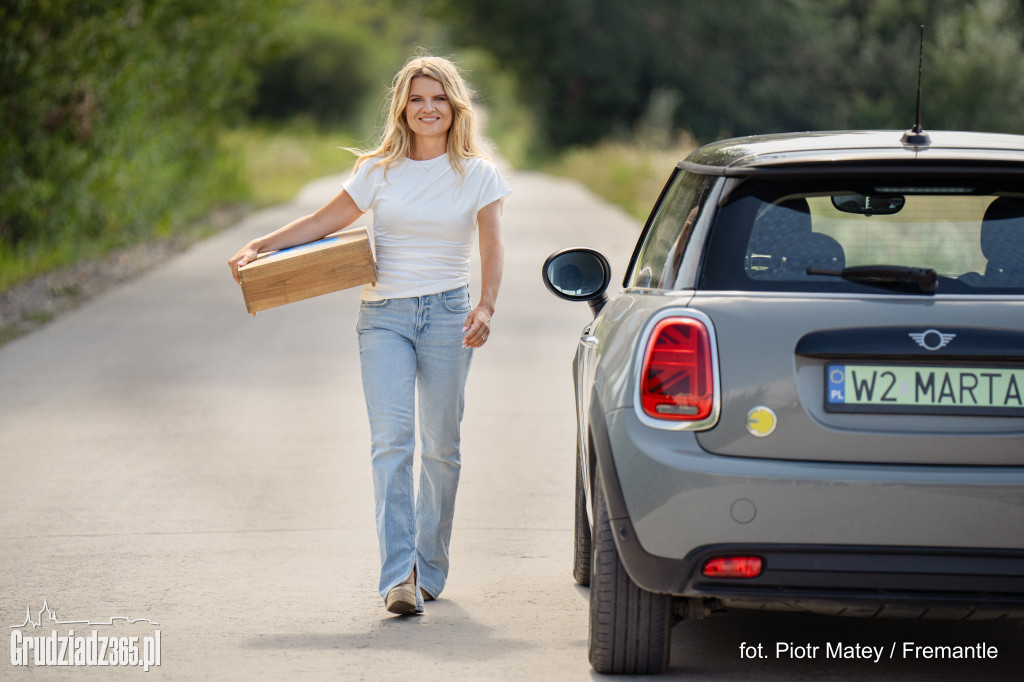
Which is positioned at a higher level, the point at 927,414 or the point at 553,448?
the point at 927,414

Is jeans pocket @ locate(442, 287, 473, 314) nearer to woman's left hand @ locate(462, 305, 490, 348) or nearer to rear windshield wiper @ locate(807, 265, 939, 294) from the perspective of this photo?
woman's left hand @ locate(462, 305, 490, 348)

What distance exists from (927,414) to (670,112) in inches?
1616

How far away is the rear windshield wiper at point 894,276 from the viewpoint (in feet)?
12.7

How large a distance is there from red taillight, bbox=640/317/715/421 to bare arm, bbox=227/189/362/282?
1528 mm

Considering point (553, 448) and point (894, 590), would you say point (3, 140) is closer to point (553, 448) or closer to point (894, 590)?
point (553, 448)

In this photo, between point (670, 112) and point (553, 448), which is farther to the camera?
point (670, 112)

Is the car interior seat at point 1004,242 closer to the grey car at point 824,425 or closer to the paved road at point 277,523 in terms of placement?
the grey car at point 824,425

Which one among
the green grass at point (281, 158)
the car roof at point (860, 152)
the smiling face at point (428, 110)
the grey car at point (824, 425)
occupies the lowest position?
the green grass at point (281, 158)

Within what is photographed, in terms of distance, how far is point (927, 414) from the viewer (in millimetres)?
3725

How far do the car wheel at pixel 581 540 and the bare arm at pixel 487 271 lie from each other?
0.54 m

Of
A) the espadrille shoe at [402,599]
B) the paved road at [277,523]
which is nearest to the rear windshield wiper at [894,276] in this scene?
the paved road at [277,523]

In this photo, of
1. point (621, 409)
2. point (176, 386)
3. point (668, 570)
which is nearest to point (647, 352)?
point (621, 409)

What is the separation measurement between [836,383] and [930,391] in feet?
0.75

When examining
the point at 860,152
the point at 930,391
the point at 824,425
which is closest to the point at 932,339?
the point at 930,391
